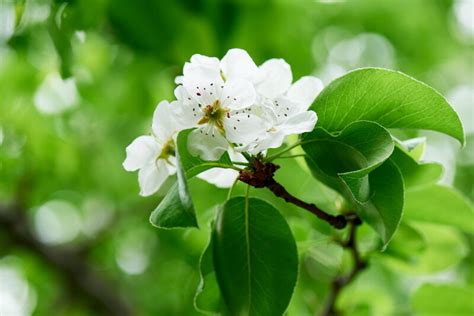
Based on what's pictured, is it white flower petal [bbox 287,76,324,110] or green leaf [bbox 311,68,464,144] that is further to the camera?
white flower petal [bbox 287,76,324,110]

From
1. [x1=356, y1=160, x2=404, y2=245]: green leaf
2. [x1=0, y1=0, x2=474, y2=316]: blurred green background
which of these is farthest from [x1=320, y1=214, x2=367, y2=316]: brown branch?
[x1=356, y1=160, x2=404, y2=245]: green leaf

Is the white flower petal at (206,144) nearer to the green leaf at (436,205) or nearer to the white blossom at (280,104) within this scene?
the white blossom at (280,104)

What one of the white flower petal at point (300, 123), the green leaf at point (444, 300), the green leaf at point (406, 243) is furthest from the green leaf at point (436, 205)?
the white flower petal at point (300, 123)

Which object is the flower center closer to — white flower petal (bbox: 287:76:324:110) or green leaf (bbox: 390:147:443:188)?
white flower petal (bbox: 287:76:324:110)

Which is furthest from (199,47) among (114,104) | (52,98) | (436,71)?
(436,71)

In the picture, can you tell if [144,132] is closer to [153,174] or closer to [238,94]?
[153,174]

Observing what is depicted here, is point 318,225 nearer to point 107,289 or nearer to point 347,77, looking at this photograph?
point 347,77
